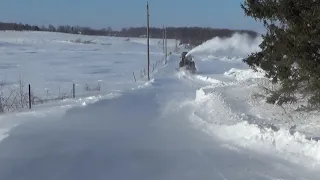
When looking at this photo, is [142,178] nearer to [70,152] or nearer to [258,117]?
[70,152]

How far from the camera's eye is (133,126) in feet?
44.6

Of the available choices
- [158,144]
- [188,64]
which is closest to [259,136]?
[158,144]

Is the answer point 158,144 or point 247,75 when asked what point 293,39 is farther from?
point 247,75

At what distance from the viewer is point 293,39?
11.8 meters

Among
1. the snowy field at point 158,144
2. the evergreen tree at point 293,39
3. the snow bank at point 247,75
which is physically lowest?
the snow bank at point 247,75

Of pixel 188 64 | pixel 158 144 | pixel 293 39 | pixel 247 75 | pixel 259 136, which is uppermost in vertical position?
pixel 293 39

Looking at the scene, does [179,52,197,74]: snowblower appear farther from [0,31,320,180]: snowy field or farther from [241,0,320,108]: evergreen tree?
[241,0,320,108]: evergreen tree

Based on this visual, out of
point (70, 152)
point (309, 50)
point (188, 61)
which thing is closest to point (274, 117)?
point (309, 50)

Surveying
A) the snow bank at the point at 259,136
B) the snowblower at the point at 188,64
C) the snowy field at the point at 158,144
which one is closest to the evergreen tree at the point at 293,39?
the snowy field at the point at 158,144

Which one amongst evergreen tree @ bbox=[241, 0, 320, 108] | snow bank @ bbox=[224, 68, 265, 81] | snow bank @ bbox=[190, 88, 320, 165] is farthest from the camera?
snow bank @ bbox=[224, 68, 265, 81]

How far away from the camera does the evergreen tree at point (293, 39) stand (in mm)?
11367

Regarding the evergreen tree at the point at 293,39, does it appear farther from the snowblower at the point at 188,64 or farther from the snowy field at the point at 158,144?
the snowblower at the point at 188,64

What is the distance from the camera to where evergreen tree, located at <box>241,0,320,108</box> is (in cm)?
1137

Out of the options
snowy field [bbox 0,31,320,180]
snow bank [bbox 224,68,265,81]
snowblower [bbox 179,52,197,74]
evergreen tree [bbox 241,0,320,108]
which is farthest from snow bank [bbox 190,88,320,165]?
snowblower [bbox 179,52,197,74]
